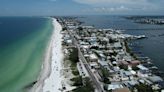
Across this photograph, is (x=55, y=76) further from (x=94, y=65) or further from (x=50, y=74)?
(x=94, y=65)

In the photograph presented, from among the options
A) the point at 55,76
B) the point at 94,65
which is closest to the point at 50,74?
the point at 55,76

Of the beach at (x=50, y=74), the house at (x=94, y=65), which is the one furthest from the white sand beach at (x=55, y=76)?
the house at (x=94, y=65)

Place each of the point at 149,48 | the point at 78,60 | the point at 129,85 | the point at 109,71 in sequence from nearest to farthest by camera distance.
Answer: the point at 129,85 → the point at 109,71 → the point at 78,60 → the point at 149,48

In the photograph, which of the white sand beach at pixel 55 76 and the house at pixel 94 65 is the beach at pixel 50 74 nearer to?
the white sand beach at pixel 55 76

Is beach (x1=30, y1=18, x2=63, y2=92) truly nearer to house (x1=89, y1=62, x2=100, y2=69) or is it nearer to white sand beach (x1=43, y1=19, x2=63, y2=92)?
white sand beach (x1=43, y1=19, x2=63, y2=92)

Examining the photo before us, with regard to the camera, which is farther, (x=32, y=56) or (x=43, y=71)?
(x=32, y=56)

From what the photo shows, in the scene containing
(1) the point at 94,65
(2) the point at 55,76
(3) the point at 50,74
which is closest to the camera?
(2) the point at 55,76

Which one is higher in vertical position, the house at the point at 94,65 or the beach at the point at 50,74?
the house at the point at 94,65

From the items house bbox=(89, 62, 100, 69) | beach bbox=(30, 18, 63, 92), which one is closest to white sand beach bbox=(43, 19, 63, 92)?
beach bbox=(30, 18, 63, 92)

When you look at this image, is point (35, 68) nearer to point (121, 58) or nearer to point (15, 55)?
point (15, 55)

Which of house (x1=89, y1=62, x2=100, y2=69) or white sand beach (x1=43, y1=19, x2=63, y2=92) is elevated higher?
house (x1=89, y1=62, x2=100, y2=69)

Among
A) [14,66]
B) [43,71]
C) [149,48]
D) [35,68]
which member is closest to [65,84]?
[43,71]
